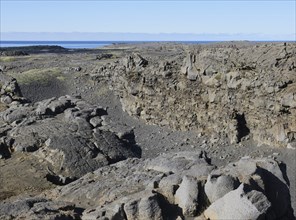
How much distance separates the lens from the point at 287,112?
115 ft

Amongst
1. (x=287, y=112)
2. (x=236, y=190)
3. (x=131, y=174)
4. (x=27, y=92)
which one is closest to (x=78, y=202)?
(x=131, y=174)

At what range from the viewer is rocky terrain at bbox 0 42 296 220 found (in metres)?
14.5

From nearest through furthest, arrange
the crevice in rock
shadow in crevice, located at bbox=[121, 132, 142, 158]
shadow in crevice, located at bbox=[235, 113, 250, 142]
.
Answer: the crevice in rock → shadow in crevice, located at bbox=[121, 132, 142, 158] → shadow in crevice, located at bbox=[235, 113, 250, 142]

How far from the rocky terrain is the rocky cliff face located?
0.11 m

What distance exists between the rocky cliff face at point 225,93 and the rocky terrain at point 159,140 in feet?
0.35

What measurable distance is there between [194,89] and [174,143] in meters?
6.01

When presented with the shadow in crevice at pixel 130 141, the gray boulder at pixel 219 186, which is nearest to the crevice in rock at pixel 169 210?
the gray boulder at pixel 219 186

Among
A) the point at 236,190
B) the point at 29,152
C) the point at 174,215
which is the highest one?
the point at 236,190

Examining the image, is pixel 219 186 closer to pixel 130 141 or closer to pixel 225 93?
pixel 130 141

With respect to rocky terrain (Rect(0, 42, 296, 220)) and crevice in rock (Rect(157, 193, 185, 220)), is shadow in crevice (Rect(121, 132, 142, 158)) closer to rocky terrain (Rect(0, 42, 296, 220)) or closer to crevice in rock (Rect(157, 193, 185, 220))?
rocky terrain (Rect(0, 42, 296, 220))

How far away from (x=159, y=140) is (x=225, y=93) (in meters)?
8.16

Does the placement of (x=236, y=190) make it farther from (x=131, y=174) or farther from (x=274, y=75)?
(x=274, y=75)

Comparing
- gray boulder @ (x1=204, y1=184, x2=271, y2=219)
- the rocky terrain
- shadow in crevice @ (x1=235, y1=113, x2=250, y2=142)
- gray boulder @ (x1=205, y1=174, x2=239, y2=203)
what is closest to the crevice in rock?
the rocky terrain

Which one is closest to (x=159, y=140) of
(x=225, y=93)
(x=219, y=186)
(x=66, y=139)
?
(x=225, y=93)
